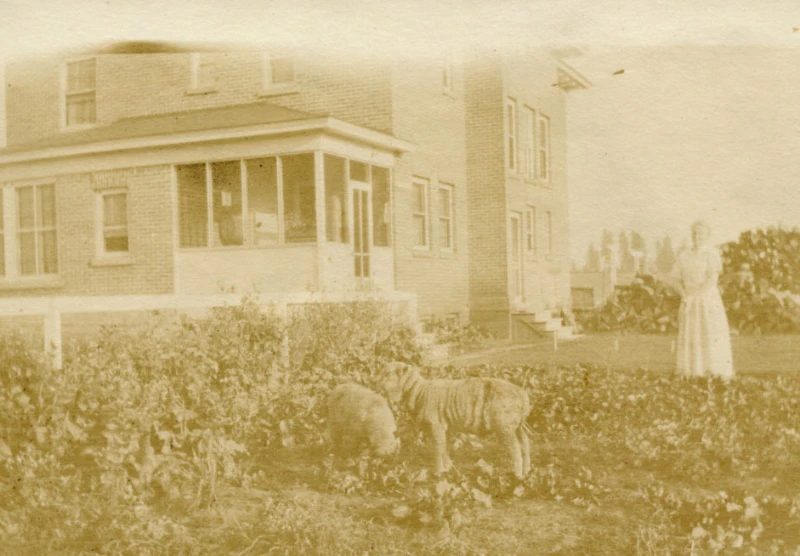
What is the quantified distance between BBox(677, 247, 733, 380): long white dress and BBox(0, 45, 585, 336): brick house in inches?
36.3

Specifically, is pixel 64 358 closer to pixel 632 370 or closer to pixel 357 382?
pixel 357 382

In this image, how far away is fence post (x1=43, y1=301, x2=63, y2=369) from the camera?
139 inches

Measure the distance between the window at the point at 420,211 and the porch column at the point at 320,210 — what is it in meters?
2.08

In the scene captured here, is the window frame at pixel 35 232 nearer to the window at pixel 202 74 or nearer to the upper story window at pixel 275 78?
the window at pixel 202 74

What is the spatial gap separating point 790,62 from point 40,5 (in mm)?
3676

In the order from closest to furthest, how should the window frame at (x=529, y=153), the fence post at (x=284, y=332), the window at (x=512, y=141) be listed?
the fence post at (x=284, y=332) < the window frame at (x=529, y=153) < the window at (x=512, y=141)

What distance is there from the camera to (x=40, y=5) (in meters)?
3.46

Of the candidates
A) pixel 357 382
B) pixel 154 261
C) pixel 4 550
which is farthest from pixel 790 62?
pixel 154 261

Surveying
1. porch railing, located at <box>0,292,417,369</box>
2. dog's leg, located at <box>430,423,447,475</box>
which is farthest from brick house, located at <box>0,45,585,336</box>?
dog's leg, located at <box>430,423,447,475</box>

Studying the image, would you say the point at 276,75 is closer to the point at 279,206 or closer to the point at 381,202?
the point at 381,202

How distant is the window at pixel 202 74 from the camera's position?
30.7ft

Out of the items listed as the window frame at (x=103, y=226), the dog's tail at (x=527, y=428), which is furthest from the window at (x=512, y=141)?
the dog's tail at (x=527, y=428)

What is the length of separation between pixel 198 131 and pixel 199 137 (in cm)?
9

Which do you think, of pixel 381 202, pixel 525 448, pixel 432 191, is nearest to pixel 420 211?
pixel 432 191
